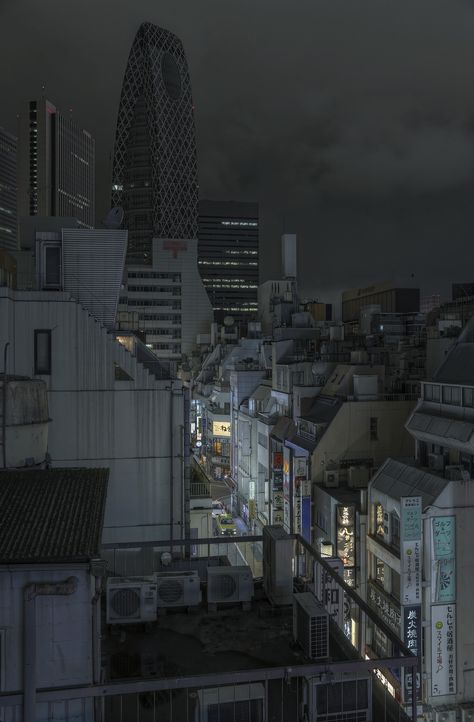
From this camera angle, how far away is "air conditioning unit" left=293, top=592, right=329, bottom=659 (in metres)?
10.9

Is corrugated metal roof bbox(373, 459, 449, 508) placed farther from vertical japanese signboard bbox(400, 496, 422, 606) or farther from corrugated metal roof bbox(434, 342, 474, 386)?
corrugated metal roof bbox(434, 342, 474, 386)

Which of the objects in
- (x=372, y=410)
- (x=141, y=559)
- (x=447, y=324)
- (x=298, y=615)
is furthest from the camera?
(x=447, y=324)

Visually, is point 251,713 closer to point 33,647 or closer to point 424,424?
point 33,647

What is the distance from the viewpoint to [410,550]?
22.9 metres

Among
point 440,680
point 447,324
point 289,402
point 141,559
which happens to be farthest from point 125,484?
point 447,324

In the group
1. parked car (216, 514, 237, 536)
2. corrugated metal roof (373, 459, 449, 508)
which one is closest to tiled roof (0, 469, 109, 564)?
corrugated metal roof (373, 459, 449, 508)

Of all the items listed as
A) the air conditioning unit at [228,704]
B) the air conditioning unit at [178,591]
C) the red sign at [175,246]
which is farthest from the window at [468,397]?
the red sign at [175,246]

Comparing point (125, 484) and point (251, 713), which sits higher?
point (125, 484)

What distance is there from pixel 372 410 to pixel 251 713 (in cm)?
2583

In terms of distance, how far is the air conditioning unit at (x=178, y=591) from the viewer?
13391 mm

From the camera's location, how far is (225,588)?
13438 millimetres

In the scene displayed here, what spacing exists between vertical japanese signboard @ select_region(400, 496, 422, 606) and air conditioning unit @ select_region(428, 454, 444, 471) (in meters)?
3.13

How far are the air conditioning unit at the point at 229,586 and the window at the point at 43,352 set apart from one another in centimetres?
1103

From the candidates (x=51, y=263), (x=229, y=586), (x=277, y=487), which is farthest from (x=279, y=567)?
(x=277, y=487)
